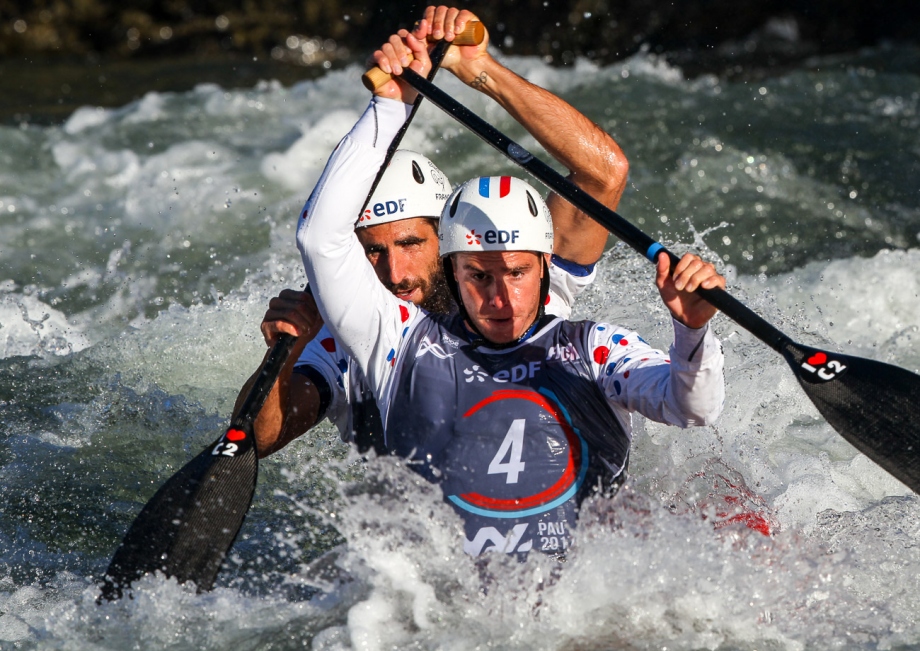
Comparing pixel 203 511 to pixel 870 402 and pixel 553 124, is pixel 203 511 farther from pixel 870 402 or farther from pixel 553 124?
pixel 870 402

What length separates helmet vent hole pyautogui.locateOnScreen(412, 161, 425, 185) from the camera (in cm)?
474

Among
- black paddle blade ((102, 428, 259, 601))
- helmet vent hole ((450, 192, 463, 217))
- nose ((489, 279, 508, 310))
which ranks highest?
helmet vent hole ((450, 192, 463, 217))

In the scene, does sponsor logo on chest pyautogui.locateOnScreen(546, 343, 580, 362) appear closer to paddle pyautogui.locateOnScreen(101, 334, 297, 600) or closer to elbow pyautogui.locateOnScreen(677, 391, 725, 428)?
elbow pyautogui.locateOnScreen(677, 391, 725, 428)

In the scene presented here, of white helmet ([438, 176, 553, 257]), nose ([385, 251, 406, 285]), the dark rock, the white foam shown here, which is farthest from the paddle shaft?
the dark rock

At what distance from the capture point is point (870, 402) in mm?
3811

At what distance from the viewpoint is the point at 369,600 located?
3.74 meters

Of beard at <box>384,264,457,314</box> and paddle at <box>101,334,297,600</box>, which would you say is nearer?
paddle at <box>101,334,297,600</box>

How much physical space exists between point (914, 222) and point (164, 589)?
6.25 meters

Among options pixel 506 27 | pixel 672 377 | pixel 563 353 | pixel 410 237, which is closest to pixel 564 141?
pixel 410 237

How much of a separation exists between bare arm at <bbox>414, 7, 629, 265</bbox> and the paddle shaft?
57cm

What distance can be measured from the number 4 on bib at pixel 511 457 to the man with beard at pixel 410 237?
1.45 ft

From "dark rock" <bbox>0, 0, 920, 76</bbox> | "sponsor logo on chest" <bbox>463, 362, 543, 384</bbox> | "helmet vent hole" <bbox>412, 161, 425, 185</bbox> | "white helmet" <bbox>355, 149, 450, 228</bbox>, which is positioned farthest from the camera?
"dark rock" <bbox>0, 0, 920, 76</bbox>

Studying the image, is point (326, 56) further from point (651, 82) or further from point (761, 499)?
point (761, 499)

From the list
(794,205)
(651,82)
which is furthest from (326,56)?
(794,205)
